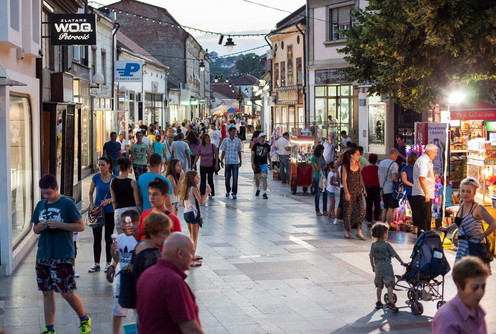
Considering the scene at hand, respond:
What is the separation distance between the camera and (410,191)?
14.5m

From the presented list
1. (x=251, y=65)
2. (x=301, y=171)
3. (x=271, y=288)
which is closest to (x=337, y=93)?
(x=301, y=171)

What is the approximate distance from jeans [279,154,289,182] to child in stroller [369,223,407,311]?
15.1 metres

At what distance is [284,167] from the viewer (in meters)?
25.2

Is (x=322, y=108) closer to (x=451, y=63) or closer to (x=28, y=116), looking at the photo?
(x=451, y=63)

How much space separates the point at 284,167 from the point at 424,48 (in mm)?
10986

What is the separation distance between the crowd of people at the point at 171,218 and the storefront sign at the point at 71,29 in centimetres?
326

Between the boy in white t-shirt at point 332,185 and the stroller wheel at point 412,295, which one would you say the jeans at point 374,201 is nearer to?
the boy in white t-shirt at point 332,185

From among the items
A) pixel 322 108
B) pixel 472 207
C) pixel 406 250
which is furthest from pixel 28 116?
pixel 322 108

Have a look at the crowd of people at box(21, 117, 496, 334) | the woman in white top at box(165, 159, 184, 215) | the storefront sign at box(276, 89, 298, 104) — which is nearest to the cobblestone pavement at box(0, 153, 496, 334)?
the crowd of people at box(21, 117, 496, 334)

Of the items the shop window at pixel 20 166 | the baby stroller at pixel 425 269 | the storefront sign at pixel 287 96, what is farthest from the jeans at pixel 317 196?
the storefront sign at pixel 287 96

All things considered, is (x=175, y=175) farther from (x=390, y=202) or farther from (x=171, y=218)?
(x=390, y=202)

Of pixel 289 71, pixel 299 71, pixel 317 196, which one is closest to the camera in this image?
pixel 317 196

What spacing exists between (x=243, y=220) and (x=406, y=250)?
4.35 meters

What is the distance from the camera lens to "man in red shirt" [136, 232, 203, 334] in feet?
15.0
